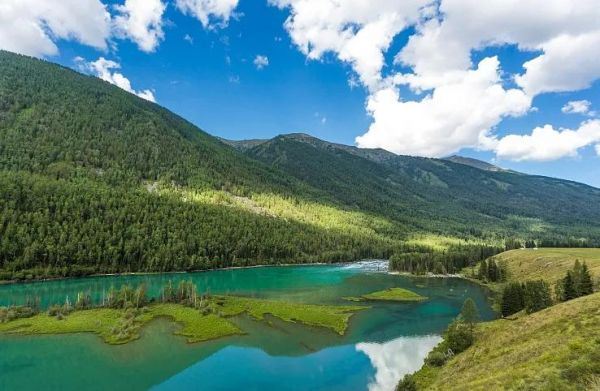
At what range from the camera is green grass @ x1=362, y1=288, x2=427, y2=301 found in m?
140

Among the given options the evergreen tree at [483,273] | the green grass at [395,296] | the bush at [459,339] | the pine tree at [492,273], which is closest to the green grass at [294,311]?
the green grass at [395,296]

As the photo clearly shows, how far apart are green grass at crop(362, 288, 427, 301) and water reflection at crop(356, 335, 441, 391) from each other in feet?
152

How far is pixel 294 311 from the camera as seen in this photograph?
369 feet

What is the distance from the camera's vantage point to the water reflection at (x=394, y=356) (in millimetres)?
68500

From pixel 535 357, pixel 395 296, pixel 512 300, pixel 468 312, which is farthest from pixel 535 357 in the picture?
pixel 395 296

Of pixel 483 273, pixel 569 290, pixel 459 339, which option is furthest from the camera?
pixel 483 273

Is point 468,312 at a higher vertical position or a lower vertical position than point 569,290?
lower

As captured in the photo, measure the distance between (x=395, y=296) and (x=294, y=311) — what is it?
47.5m

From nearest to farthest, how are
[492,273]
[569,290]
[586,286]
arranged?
1. [569,290]
2. [586,286]
3. [492,273]

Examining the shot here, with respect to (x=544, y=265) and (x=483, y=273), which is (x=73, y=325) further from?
(x=544, y=265)

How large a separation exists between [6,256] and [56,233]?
22315 mm

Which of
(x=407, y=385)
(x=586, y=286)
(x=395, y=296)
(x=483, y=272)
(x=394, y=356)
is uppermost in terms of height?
(x=483, y=272)

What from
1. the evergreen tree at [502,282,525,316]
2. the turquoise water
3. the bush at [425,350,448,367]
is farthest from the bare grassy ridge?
the evergreen tree at [502,282,525,316]

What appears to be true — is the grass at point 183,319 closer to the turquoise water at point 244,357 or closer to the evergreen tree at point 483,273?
the turquoise water at point 244,357
